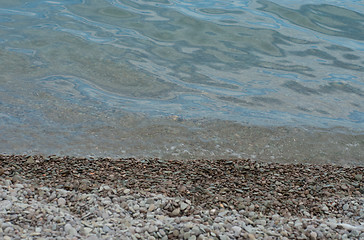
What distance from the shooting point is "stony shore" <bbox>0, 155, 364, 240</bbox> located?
11.1 feet

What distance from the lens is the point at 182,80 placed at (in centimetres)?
824

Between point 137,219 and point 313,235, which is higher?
point 313,235

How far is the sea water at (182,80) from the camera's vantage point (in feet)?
19.7

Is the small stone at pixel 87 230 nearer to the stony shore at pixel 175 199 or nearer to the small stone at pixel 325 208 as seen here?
the stony shore at pixel 175 199

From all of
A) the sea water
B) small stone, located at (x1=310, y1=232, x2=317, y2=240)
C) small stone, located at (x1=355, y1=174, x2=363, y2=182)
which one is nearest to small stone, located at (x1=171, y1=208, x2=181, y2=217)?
small stone, located at (x1=310, y1=232, x2=317, y2=240)

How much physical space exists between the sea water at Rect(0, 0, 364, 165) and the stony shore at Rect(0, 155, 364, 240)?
742 millimetres

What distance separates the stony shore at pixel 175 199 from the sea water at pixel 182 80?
74cm

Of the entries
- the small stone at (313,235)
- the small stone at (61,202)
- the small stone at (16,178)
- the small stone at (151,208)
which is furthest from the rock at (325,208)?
the small stone at (16,178)

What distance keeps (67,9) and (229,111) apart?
22.8 feet

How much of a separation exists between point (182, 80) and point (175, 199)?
14.8 feet

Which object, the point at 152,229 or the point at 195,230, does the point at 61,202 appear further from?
the point at 195,230

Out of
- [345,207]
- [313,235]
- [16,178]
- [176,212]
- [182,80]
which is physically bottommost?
[182,80]

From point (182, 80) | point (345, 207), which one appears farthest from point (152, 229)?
point (182, 80)

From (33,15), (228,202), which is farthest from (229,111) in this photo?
(33,15)
